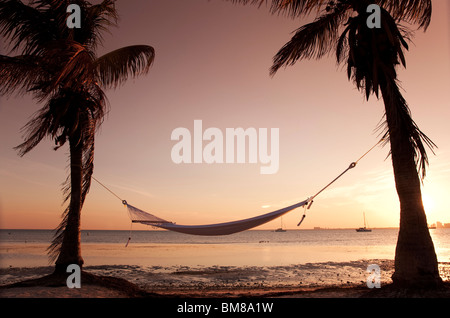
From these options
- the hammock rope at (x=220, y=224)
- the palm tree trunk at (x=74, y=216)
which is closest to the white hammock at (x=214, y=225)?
the hammock rope at (x=220, y=224)

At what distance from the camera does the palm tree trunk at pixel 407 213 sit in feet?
12.2

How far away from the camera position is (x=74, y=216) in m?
5.13

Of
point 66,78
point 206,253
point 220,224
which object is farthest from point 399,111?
point 206,253

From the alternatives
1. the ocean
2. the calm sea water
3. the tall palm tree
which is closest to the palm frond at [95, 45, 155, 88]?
the tall palm tree

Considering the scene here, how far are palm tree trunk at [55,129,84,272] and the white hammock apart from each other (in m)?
0.92

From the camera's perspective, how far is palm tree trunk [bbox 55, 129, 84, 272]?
16.1ft

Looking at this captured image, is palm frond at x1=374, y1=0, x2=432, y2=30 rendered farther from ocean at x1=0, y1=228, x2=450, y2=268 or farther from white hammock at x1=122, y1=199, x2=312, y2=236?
ocean at x1=0, y1=228, x2=450, y2=268

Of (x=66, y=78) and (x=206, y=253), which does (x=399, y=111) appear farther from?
(x=206, y=253)

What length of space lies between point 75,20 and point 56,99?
143cm

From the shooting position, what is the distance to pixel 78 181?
5.23 m

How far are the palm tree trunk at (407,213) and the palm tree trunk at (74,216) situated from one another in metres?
4.92

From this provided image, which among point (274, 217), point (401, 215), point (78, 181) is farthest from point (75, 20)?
point (401, 215)

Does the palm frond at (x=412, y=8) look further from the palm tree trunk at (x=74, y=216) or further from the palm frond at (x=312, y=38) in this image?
the palm tree trunk at (x=74, y=216)
